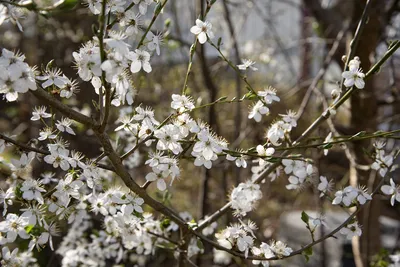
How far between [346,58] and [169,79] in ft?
10.9

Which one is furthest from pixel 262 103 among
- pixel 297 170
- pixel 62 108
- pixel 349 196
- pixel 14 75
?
pixel 14 75

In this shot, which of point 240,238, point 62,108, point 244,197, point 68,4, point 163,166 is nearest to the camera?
point 68,4

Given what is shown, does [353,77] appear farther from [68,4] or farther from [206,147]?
[68,4]

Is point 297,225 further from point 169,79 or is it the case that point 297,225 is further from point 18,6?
point 18,6

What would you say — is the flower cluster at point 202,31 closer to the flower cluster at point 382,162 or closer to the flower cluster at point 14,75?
the flower cluster at point 14,75

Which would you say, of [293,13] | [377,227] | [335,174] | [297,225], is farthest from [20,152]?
[293,13]

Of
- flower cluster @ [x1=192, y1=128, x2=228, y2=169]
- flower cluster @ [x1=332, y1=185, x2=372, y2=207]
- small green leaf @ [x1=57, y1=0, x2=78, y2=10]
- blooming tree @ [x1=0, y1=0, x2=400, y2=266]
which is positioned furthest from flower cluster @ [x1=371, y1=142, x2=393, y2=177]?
small green leaf @ [x1=57, y1=0, x2=78, y2=10]

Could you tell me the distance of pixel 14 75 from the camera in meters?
0.85

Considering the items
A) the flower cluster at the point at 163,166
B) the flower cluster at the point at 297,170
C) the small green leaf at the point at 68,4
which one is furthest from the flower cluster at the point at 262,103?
the small green leaf at the point at 68,4

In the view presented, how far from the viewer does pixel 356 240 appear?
228 cm

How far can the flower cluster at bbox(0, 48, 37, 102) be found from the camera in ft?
2.80

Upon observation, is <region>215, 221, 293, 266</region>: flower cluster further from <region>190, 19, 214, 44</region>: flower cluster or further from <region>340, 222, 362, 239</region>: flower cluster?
<region>190, 19, 214, 44</region>: flower cluster

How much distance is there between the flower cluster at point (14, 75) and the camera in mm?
854

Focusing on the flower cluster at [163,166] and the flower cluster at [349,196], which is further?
the flower cluster at [349,196]
